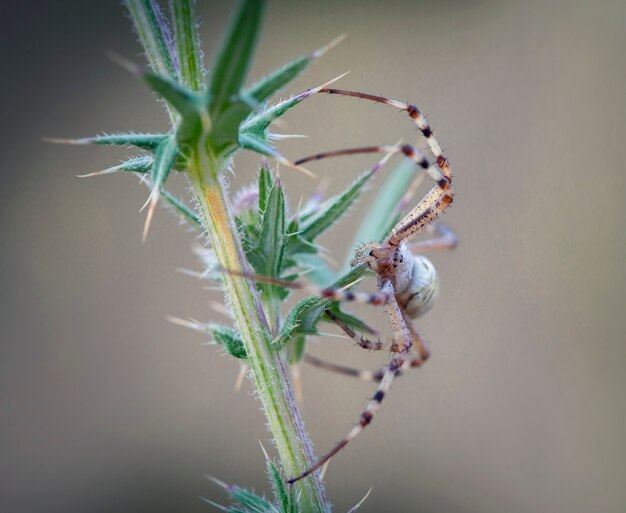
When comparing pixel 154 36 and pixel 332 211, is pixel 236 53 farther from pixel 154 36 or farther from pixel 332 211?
pixel 332 211

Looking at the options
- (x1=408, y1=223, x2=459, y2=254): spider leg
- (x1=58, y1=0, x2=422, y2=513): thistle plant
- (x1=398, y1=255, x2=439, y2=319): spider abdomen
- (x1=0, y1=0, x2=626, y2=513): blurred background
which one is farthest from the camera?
(x1=0, y1=0, x2=626, y2=513): blurred background

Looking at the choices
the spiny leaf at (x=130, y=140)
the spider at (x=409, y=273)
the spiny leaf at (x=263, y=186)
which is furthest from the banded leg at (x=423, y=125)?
the spiny leaf at (x=130, y=140)

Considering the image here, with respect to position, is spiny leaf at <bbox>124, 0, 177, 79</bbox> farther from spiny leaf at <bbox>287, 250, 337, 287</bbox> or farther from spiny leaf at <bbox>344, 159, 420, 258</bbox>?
spiny leaf at <bbox>344, 159, 420, 258</bbox>


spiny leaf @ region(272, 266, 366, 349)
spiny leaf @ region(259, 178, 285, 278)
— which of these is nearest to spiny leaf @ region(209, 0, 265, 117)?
spiny leaf @ region(259, 178, 285, 278)

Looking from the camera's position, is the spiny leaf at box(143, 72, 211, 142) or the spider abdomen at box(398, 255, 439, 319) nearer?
the spiny leaf at box(143, 72, 211, 142)

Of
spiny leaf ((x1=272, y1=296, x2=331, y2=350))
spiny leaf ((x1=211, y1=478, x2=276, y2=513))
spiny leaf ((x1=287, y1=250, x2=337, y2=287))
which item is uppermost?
spiny leaf ((x1=287, y1=250, x2=337, y2=287))

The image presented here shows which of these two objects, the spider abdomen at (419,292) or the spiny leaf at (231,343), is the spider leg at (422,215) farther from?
the spiny leaf at (231,343)

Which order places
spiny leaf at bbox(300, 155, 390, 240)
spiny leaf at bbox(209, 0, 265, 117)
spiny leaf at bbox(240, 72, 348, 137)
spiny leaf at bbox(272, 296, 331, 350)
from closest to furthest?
1. spiny leaf at bbox(209, 0, 265, 117)
2. spiny leaf at bbox(240, 72, 348, 137)
3. spiny leaf at bbox(272, 296, 331, 350)
4. spiny leaf at bbox(300, 155, 390, 240)
